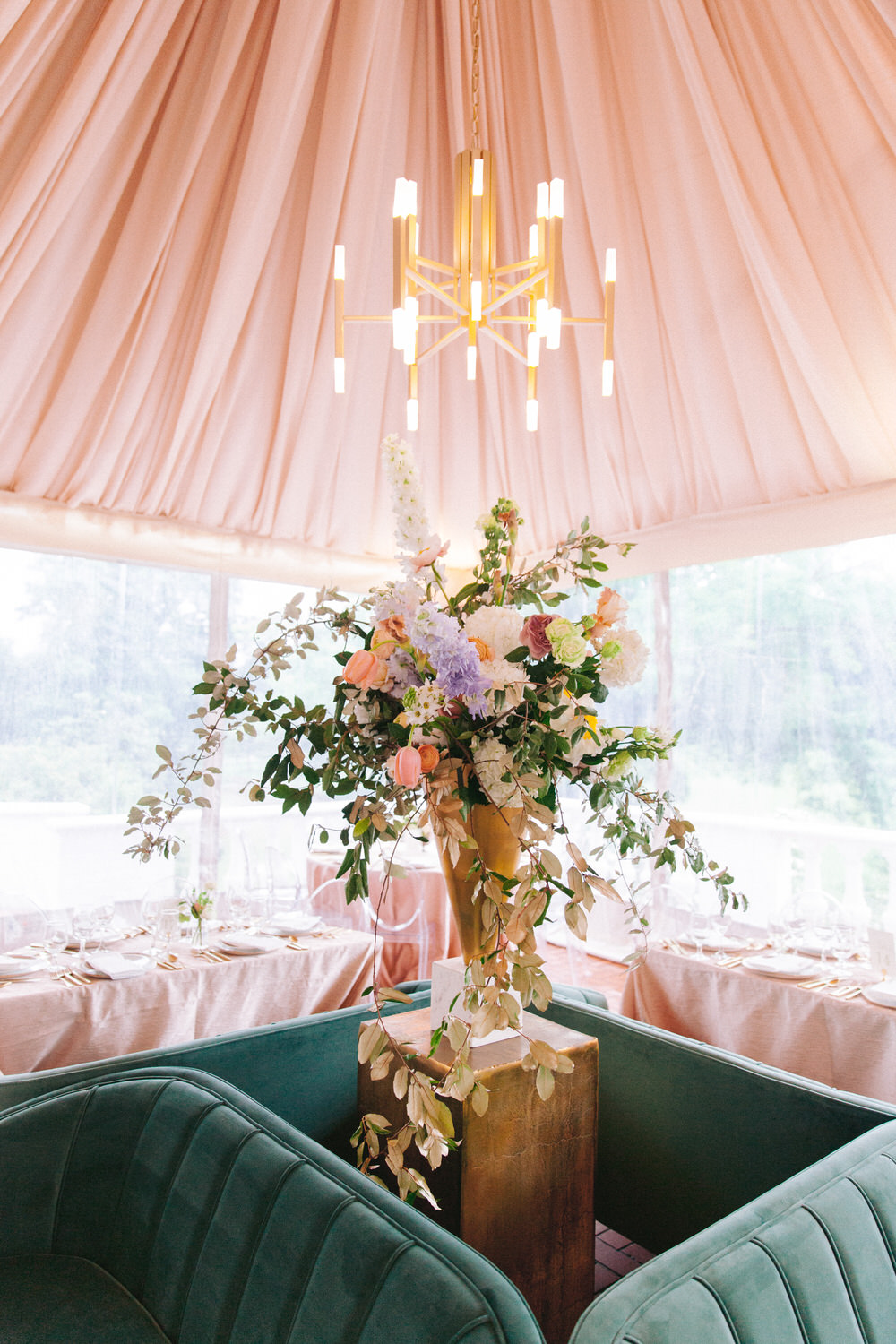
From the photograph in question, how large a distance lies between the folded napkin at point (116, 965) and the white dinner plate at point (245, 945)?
342mm

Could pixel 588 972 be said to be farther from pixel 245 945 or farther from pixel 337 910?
pixel 245 945

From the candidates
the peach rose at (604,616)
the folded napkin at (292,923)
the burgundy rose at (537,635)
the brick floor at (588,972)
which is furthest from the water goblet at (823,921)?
the burgundy rose at (537,635)

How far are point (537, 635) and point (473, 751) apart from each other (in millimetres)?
195

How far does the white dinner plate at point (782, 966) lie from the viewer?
3.53 m

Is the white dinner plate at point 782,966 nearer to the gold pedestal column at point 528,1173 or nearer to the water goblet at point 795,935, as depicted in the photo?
the water goblet at point 795,935

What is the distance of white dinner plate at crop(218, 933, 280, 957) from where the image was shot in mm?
3686

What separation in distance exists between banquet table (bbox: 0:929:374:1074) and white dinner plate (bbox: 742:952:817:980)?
5.14 ft

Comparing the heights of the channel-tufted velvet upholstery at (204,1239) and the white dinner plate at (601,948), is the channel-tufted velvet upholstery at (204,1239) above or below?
above

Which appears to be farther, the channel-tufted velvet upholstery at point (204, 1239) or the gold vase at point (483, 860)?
the gold vase at point (483, 860)

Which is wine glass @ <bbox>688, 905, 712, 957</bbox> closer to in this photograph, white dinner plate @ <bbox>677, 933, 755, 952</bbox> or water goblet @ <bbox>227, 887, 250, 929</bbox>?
white dinner plate @ <bbox>677, 933, 755, 952</bbox>

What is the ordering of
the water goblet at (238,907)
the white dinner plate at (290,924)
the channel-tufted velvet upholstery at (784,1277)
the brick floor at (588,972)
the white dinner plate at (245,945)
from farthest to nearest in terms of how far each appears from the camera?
the brick floor at (588,972), the water goblet at (238,907), the white dinner plate at (290,924), the white dinner plate at (245,945), the channel-tufted velvet upholstery at (784,1277)

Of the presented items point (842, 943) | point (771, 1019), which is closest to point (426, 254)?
point (842, 943)

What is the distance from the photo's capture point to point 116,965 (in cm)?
336

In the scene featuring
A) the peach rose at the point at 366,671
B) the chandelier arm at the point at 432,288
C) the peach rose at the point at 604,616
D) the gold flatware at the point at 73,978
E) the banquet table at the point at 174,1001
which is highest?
the chandelier arm at the point at 432,288
